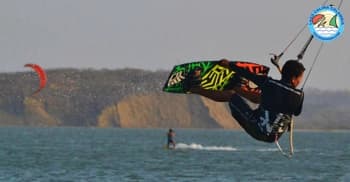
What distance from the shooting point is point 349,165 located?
64.1 m

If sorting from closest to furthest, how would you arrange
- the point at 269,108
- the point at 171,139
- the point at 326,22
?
1. the point at 326,22
2. the point at 269,108
3. the point at 171,139

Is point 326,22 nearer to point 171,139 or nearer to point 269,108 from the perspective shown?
point 269,108

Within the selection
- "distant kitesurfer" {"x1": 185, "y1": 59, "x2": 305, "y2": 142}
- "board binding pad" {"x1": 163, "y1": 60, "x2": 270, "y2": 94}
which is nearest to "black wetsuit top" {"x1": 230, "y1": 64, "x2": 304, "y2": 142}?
"distant kitesurfer" {"x1": 185, "y1": 59, "x2": 305, "y2": 142}

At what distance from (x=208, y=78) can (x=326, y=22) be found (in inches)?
53.5

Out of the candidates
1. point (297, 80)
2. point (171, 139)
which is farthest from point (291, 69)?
point (171, 139)

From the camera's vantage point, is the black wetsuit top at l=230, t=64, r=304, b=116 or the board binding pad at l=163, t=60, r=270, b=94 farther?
the board binding pad at l=163, t=60, r=270, b=94

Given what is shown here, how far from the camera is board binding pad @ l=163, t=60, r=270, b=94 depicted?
32.5 feet

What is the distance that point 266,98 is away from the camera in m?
9.80

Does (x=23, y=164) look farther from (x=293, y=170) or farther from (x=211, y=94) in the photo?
(x=211, y=94)

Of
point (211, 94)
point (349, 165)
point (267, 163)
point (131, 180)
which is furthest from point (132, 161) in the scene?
point (211, 94)

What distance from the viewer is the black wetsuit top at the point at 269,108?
32.0 ft

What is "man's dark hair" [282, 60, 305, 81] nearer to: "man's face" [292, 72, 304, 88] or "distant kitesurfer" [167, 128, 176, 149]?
"man's face" [292, 72, 304, 88]

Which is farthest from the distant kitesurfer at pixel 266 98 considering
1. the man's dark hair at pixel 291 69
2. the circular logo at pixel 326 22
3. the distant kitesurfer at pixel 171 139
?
the distant kitesurfer at pixel 171 139

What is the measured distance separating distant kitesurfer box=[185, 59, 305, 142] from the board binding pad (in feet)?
0.16
